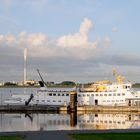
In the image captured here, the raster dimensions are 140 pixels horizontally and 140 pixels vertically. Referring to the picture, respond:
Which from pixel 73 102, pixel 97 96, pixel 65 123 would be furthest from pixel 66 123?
pixel 97 96

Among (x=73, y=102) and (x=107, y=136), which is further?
(x=73, y=102)

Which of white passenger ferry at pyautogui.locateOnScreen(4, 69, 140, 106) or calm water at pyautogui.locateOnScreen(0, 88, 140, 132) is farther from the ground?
white passenger ferry at pyautogui.locateOnScreen(4, 69, 140, 106)

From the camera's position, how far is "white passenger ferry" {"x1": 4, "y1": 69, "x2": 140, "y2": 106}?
346 ft

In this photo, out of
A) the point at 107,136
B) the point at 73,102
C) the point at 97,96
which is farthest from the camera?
the point at 97,96

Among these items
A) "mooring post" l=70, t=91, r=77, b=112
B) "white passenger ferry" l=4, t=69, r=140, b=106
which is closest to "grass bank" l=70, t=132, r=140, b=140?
"mooring post" l=70, t=91, r=77, b=112

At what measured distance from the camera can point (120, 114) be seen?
94.0 meters

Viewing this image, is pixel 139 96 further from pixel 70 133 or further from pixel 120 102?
pixel 70 133

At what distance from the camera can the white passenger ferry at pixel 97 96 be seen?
346ft

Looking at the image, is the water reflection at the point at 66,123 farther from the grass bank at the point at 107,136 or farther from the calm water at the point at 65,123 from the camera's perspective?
the grass bank at the point at 107,136

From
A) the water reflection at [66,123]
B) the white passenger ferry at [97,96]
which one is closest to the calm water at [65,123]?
the water reflection at [66,123]

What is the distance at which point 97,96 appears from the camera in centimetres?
10794

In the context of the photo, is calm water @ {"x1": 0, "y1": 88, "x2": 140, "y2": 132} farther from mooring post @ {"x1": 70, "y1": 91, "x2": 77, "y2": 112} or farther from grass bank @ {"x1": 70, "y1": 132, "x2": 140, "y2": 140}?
grass bank @ {"x1": 70, "y1": 132, "x2": 140, "y2": 140}

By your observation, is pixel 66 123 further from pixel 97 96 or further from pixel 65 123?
pixel 97 96

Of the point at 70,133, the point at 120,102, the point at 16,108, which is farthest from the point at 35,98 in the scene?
the point at 70,133
